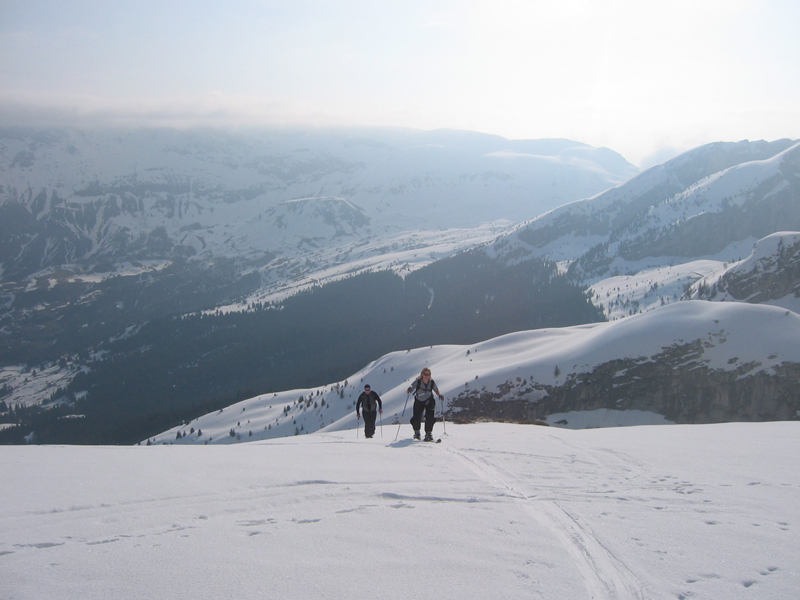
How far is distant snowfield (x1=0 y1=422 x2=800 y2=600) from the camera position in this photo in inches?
254

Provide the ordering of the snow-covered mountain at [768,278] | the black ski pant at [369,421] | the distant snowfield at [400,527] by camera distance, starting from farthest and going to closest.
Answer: the snow-covered mountain at [768,278]
the black ski pant at [369,421]
the distant snowfield at [400,527]

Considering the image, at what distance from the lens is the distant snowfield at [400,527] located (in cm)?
646

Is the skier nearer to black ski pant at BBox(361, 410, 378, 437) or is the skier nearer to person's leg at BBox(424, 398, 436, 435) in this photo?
person's leg at BBox(424, 398, 436, 435)

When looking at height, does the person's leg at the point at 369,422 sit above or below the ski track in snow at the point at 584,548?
below

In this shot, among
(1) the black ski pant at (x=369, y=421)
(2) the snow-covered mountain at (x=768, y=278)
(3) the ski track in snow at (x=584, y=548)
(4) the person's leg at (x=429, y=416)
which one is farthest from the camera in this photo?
(2) the snow-covered mountain at (x=768, y=278)

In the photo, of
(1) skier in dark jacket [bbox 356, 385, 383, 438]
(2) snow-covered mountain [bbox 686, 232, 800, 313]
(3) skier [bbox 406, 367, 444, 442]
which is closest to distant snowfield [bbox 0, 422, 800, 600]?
(3) skier [bbox 406, 367, 444, 442]

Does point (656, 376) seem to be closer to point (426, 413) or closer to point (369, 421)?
point (369, 421)

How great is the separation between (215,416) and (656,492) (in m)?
126

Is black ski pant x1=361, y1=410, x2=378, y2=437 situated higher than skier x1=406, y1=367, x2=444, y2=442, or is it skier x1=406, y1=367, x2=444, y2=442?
skier x1=406, y1=367, x2=444, y2=442

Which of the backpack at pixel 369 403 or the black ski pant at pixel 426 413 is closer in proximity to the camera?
the black ski pant at pixel 426 413

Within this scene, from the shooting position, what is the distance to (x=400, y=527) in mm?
8289

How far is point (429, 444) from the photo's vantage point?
17641 millimetres

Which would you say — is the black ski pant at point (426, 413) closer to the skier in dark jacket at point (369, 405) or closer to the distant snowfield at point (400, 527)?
the skier in dark jacket at point (369, 405)

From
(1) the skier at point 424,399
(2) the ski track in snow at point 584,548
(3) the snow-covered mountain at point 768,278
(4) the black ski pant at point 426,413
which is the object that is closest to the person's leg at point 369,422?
(1) the skier at point 424,399
